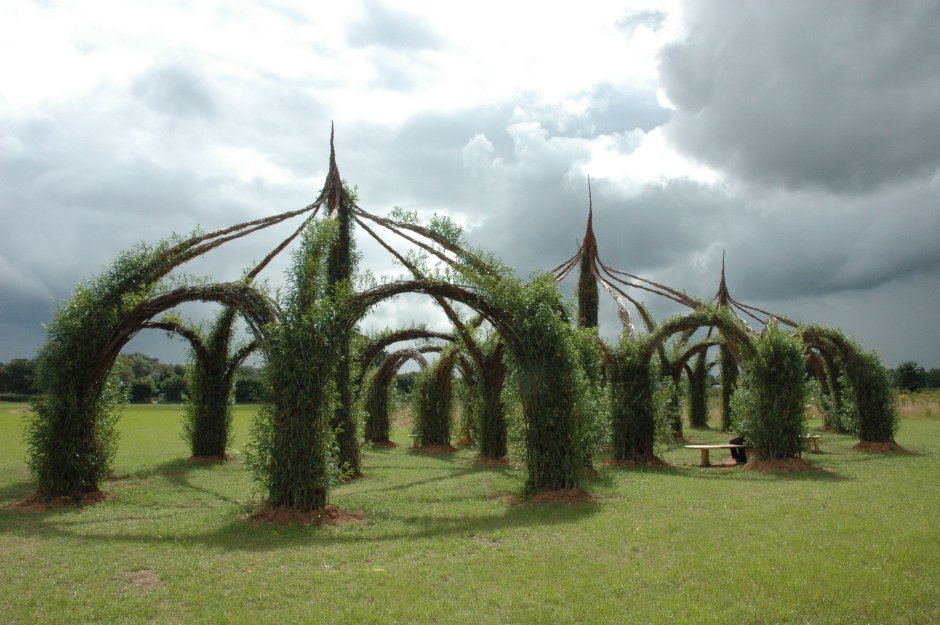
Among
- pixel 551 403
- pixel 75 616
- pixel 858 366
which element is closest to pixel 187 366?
pixel 551 403

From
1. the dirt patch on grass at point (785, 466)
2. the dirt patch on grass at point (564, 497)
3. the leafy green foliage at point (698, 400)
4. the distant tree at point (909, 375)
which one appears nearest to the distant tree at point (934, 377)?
the distant tree at point (909, 375)

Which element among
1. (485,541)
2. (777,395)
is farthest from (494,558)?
(777,395)

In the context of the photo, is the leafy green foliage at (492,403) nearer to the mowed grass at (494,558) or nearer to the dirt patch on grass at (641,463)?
the dirt patch on grass at (641,463)

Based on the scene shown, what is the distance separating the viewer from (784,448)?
43.3 ft

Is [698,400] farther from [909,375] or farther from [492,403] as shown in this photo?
[909,375]

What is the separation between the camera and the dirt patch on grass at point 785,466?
12758 millimetres

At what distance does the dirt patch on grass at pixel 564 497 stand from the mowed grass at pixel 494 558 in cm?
25

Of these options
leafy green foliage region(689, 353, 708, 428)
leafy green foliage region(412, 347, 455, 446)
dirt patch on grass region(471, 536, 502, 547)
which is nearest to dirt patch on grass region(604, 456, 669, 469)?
leafy green foliage region(412, 347, 455, 446)

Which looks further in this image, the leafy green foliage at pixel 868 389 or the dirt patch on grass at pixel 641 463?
the leafy green foliage at pixel 868 389

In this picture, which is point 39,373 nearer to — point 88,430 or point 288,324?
point 88,430

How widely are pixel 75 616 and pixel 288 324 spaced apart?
4.19 meters

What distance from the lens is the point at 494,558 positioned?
6.29 metres

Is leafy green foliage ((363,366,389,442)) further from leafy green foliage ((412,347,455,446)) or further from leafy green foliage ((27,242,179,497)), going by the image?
leafy green foliage ((27,242,179,497))

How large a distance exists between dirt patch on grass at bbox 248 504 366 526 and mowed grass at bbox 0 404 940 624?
0.21 meters
